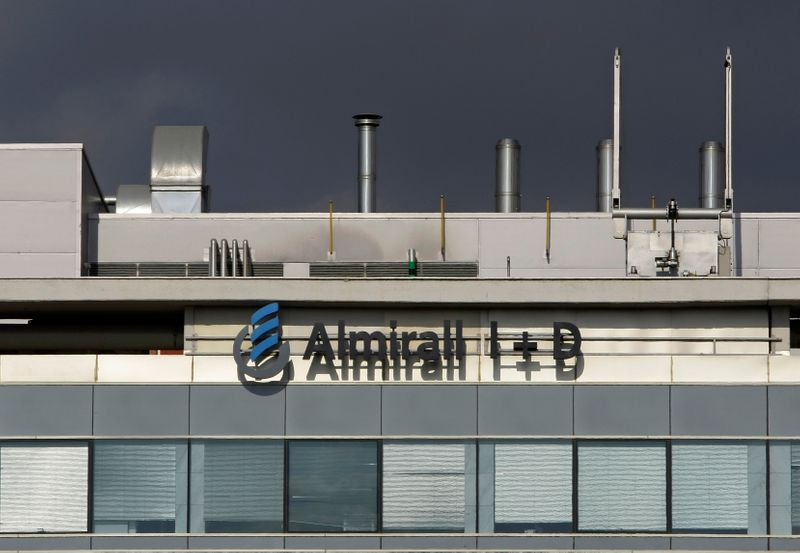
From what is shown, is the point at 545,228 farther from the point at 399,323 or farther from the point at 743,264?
the point at 399,323

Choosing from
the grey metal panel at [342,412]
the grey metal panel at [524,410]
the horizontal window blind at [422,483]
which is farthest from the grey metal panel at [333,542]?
the grey metal panel at [524,410]

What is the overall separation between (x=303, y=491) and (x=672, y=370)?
8.57 metres

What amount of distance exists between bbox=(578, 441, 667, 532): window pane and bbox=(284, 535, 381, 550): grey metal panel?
15.2 ft

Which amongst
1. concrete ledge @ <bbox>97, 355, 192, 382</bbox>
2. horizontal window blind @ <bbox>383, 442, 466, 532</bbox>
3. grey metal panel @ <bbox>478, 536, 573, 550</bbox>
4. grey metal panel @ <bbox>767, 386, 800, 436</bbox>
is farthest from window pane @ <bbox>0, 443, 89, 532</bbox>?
grey metal panel @ <bbox>767, 386, 800, 436</bbox>

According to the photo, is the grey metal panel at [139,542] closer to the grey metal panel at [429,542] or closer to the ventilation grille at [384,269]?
the grey metal panel at [429,542]

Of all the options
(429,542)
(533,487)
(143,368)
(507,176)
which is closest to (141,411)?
(143,368)

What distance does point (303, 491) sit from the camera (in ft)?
115

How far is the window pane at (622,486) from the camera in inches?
1375

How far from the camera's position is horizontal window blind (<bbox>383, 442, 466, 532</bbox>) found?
115ft

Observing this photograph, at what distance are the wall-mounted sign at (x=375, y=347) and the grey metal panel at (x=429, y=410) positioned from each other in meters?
0.57

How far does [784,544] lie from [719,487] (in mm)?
1843

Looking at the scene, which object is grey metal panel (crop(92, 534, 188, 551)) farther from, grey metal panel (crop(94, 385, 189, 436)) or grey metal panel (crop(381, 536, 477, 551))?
grey metal panel (crop(381, 536, 477, 551))

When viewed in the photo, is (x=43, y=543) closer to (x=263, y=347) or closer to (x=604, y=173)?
(x=263, y=347)

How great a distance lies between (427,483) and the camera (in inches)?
→ 1379
